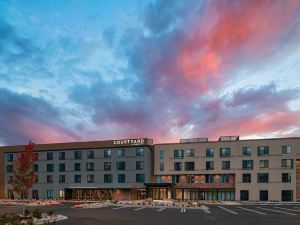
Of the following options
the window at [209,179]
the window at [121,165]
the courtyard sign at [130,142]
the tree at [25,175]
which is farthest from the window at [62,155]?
the tree at [25,175]

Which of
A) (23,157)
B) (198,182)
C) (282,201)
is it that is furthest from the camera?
(198,182)

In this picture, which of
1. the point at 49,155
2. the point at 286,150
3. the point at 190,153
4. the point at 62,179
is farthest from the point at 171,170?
the point at 49,155

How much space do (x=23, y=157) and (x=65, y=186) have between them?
209ft

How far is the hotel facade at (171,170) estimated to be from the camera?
85.4 m

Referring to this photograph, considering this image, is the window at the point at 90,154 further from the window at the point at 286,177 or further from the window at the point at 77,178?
the window at the point at 286,177

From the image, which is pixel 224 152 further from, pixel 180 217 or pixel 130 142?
pixel 180 217

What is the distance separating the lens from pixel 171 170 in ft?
308

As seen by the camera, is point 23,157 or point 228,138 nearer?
point 23,157

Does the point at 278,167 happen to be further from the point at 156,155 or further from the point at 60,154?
the point at 60,154

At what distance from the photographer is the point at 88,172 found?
10038 cm

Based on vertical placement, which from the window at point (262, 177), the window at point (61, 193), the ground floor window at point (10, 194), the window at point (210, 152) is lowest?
the ground floor window at point (10, 194)

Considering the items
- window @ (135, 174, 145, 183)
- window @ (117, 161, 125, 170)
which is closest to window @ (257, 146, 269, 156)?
window @ (135, 174, 145, 183)

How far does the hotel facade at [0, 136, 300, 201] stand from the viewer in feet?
280

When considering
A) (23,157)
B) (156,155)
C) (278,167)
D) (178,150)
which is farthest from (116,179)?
(23,157)
